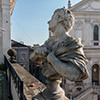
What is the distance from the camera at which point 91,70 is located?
17984 mm

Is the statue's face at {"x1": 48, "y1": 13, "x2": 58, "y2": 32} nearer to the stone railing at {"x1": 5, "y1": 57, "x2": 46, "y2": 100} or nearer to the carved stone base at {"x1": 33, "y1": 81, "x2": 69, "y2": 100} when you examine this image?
the carved stone base at {"x1": 33, "y1": 81, "x2": 69, "y2": 100}

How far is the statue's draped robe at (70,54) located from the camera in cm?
120

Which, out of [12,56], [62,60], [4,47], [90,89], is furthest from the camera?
[90,89]

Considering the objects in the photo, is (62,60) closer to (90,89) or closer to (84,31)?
(90,89)

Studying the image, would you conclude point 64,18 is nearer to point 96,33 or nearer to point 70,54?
point 70,54

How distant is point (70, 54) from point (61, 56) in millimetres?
98

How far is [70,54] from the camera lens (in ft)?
4.22

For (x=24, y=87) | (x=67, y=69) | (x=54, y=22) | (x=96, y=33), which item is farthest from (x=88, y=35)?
(x=67, y=69)

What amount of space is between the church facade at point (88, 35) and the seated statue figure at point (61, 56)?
53.5 ft

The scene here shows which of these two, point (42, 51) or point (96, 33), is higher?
point (96, 33)

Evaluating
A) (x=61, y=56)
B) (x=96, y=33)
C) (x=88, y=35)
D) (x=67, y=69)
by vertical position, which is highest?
(x=96, y=33)

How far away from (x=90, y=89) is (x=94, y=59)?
4.00 m

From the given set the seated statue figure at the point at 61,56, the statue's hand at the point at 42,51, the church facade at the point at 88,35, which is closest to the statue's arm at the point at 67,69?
the seated statue figure at the point at 61,56

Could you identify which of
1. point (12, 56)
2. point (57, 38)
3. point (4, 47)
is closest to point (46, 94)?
point (57, 38)
